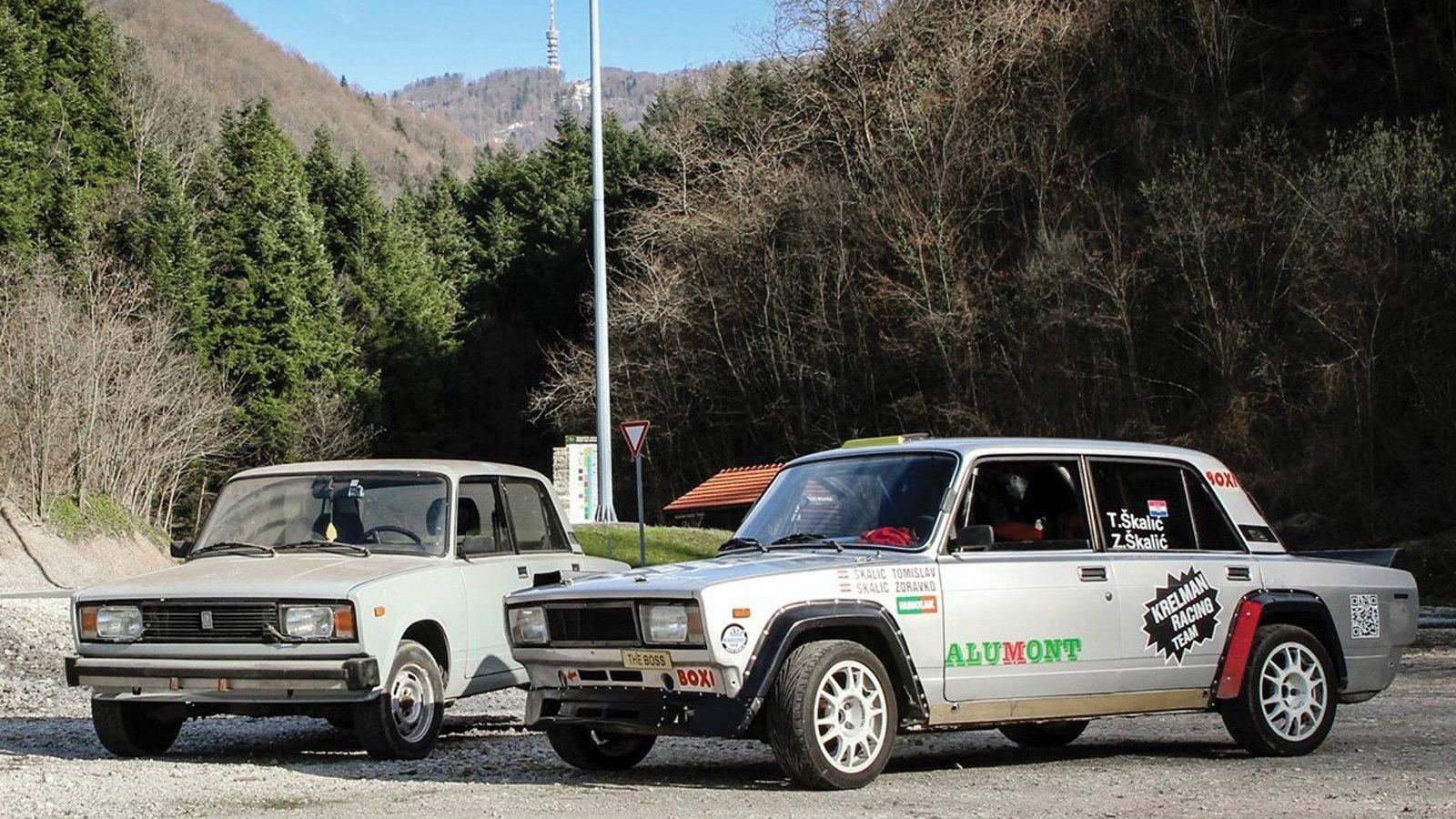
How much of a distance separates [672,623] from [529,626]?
3.78 feet

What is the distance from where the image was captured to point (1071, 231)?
44406 millimetres

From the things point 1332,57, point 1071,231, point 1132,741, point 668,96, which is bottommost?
point 1132,741

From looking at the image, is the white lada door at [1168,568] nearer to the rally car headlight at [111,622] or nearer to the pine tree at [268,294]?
the rally car headlight at [111,622]

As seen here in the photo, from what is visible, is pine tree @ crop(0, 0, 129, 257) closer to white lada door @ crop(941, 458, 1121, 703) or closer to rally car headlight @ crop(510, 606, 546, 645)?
rally car headlight @ crop(510, 606, 546, 645)

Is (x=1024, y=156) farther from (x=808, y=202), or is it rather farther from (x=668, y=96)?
(x=668, y=96)

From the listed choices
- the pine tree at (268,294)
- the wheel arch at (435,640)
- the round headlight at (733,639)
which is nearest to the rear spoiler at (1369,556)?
the round headlight at (733,639)

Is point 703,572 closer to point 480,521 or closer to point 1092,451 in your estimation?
point 1092,451

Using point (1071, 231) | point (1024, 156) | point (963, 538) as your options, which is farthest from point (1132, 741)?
point (1024, 156)

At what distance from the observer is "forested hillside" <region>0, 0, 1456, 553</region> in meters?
36.3

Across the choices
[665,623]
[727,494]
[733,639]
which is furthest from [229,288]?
[733,639]

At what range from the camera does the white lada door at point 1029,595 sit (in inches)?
351

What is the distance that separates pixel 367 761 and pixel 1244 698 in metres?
5.19

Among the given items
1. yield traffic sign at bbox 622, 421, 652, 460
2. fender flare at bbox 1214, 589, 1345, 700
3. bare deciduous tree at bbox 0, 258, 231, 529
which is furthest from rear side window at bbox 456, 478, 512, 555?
bare deciduous tree at bbox 0, 258, 231, 529

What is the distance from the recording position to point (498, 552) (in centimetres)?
1197
